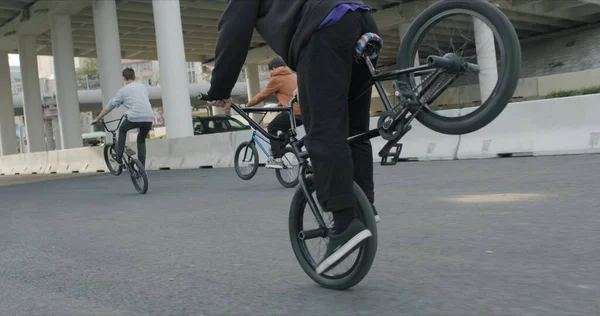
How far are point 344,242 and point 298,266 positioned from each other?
86 centimetres

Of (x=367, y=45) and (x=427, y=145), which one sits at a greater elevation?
(x=367, y=45)

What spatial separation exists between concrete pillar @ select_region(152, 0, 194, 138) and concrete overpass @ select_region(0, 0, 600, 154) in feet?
0.10

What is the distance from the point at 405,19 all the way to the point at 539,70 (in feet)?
74.2

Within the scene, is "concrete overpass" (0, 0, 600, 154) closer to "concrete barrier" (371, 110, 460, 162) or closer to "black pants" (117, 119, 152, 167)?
"black pants" (117, 119, 152, 167)

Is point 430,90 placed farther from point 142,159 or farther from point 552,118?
point 142,159

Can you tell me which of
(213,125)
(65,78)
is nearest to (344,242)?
(213,125)

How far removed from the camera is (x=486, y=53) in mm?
2959

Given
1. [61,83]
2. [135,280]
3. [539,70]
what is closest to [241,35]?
[135,280]

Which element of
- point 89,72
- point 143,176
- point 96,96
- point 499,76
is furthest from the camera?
point 89,72

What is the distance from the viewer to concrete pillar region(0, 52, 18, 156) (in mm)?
36250

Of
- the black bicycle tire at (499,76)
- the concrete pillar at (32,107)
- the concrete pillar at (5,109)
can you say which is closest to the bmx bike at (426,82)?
the black bicycle tire at (499,76)

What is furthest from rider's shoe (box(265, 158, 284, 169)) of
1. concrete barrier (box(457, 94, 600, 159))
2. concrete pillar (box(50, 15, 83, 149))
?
concrete pillar (box(50, 15, 83, 149))

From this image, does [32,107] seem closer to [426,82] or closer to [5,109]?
[5,109]

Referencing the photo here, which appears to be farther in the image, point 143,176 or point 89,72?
point 89,72
